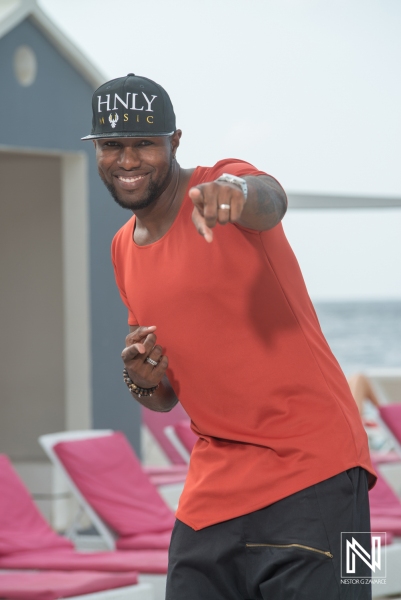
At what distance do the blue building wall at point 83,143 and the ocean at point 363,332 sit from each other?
32134 mm

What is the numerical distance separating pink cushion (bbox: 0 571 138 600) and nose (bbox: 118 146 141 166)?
2550 millimetres

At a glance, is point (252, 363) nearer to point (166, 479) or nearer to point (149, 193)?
point (149, 193)

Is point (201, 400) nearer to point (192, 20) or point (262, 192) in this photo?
point (262, 192)

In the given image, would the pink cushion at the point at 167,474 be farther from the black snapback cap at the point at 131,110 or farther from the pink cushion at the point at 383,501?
the black snapback cap at the point at 131,110

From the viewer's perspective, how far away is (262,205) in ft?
6.91

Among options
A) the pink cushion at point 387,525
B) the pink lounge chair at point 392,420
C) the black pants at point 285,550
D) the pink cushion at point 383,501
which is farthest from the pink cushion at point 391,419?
the black pants at point 285,550

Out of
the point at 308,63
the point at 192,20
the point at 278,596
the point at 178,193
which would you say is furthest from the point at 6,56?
the point at 308,63

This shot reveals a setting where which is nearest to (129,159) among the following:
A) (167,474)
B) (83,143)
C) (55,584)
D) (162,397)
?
(162,397)

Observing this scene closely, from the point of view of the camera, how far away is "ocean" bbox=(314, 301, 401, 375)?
41000mm

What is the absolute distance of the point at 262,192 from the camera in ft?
6.92

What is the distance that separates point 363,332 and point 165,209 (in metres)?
43.9

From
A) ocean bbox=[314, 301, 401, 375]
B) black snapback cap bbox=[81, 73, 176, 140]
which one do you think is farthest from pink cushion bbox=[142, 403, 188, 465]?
ocean bbox=[314, 301, 401, 375]

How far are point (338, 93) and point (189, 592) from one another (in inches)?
1524

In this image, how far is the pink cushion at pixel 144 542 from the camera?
222 inches
